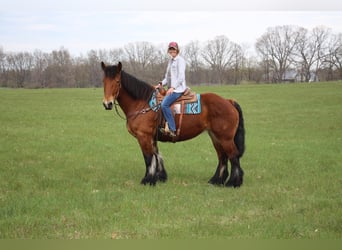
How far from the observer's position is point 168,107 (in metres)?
8.12

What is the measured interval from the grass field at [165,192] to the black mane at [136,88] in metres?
1.93

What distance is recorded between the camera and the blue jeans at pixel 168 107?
26.5 ft

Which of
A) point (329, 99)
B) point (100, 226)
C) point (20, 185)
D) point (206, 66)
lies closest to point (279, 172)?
point (100, 226)

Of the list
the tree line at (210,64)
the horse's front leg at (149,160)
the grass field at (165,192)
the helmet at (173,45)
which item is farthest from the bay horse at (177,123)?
the tree line at (210,64)

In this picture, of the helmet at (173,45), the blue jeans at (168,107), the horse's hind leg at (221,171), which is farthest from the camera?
the horse's hind leg at (221,171)

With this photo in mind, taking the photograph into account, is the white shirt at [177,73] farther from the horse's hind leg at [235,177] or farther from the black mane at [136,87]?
the horse's hind leg at [235,177]

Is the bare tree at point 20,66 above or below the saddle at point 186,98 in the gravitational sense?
above

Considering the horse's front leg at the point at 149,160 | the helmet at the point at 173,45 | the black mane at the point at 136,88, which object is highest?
the helmet at the point at 173,45

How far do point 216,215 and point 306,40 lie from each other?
232ft

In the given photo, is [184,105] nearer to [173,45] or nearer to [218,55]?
[173,45]

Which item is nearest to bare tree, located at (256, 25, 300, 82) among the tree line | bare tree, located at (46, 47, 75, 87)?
the tree line

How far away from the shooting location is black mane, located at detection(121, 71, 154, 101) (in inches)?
328

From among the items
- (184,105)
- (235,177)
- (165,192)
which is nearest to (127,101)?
(184,105)

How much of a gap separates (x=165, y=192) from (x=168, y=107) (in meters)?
1.77
